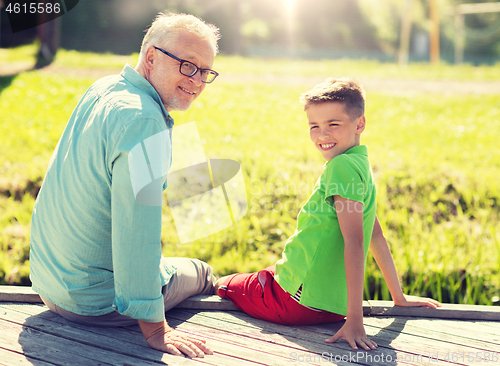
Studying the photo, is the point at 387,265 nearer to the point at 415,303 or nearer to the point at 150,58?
the point at 415,303

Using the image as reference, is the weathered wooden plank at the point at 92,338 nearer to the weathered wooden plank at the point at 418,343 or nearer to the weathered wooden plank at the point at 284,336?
the weathered wooden plank at the point at 284,336

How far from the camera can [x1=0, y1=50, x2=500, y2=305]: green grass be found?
3.34 m

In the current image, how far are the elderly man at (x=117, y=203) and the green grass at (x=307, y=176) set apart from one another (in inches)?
57.7

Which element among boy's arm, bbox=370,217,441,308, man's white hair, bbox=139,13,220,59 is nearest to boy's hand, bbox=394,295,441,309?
boy's arm, bbox=370,217,441,308

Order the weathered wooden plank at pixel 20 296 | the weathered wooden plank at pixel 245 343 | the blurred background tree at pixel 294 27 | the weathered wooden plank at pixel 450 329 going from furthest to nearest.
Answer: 1. the blurred background tree at pixel 294 27
2. the weathered wooden plank at pixel 20 296
3. the weathered wooden plank at pixel 450 329
4. the weathered wooden plank at pixel 245 343

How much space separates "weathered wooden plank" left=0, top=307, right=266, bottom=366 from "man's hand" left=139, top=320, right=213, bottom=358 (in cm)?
2

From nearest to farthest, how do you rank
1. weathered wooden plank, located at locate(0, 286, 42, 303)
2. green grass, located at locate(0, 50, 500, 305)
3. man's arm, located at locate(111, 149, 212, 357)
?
man's arm, located at locate(111, 149, 212, 357), weathered wooden plank, located at locate(0, 286, 42, 303), green grass, located at locate(0, 50, 500, 305)

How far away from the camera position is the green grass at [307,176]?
Result: 3338mm

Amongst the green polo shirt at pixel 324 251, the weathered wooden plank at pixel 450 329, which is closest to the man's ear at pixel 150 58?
the green polo shirt at pixel 324 251

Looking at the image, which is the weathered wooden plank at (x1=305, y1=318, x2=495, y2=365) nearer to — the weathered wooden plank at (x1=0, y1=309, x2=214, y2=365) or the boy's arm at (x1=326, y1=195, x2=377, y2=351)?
the boy's arm at (x1=326, y1=195, x2=377, y2=351)

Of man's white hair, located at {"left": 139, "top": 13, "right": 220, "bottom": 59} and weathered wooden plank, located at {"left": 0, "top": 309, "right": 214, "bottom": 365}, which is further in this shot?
man's white hair, located at {"left": 139, "top": 13, "right": 220, "bottom": 59}

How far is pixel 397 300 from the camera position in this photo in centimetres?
234

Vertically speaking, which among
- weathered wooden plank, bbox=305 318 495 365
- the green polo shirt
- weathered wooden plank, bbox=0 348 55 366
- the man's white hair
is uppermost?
the man's white hair

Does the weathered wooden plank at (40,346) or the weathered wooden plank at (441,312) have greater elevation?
the weathered wooden plank at (40,346)
